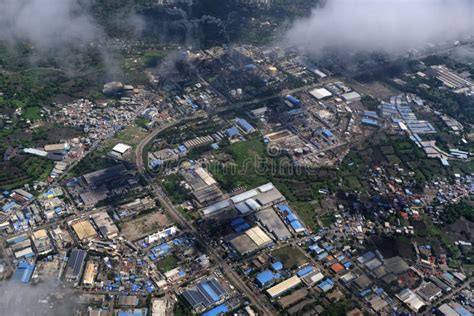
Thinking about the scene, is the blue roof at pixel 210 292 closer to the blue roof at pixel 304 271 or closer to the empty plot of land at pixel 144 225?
the blue roof at pixel 304 271

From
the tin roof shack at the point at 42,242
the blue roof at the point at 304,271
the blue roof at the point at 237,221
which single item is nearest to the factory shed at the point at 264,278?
the blue roof at the point at 304,271

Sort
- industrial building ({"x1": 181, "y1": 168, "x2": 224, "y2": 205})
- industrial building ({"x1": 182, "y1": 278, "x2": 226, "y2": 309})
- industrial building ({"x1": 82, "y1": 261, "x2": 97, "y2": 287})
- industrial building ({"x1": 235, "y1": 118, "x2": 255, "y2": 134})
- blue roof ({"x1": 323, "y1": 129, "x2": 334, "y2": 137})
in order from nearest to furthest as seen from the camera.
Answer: industrial building ({"x1": 182, "y1": 278, "x2": 226, "y2": 309}) < industrial building ({"x1": 82, "y1": 261, "x2": 97, "y2": 287}) < industrial building ({"x1": 181, "y1": 168, "x2": 224, "y2": 205}) < industrial building ({"x1": 235, "y1": 118, "x2": 255, "y2": 134}) < blue roof ({"x1": 323, "y1": 129, "x2": 334, "y2": 137})

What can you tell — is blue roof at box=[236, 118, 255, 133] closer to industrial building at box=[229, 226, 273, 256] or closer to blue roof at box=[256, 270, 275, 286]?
industrial building at box=[229, 226, 273, 256]

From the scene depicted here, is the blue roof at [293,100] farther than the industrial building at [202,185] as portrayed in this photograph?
Yes

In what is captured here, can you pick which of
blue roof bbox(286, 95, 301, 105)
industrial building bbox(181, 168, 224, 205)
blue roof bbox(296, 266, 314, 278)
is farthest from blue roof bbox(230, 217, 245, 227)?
blue roof bbox(286, 95, 301, 105)

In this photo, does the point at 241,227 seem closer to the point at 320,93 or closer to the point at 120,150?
the point at 120,150

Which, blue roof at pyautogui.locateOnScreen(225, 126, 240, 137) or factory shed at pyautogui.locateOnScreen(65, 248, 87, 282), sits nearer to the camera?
factory shed at pyautogui.locateOnScreen(65, 248, 87, 282)

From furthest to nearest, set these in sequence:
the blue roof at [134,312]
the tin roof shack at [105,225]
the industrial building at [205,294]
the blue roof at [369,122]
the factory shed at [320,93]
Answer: the factory shed at [320,93] → the blue roof at [369,122] → the tin roof shack at [105,225] → the industrial building at [205,294] → the blue roof at [134,312]
